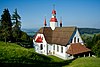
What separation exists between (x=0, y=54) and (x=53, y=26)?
80.0ft

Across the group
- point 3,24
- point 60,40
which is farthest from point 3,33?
point 60,40

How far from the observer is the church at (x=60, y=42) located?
45.1m

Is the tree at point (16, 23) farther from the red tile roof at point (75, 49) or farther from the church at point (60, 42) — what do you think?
the red tile roof at point (75, 49)

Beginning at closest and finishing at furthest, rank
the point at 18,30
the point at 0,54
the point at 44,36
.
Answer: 1. the point at 0,54
2. the point at 44,36
3. the point at 18,30

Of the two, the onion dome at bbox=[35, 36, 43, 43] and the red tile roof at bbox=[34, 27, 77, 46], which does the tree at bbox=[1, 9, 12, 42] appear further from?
the red tile roof at bbox=[34, 27, 77, 46]

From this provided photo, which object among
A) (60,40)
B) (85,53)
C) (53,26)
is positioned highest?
(53,26)

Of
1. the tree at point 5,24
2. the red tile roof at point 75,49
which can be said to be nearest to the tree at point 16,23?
the tree at point 5,24

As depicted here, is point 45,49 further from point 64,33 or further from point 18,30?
point 18,30

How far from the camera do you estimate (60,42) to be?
46844 mm

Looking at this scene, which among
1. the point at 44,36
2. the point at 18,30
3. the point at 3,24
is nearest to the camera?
the point at 44,36

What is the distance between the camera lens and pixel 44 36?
50.2 metres

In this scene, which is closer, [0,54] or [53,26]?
[0,54]

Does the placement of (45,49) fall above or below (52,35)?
below

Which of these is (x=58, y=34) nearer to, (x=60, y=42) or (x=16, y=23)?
(x=60, y=42)
